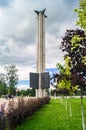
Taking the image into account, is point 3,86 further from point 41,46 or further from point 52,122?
point 52,122

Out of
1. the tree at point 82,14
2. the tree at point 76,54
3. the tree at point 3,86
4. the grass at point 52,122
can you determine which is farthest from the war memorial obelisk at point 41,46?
the tree at point 82,14

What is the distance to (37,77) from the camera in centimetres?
7506

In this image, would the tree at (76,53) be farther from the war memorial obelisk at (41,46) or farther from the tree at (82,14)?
the war memorial obelisk at (41,46)

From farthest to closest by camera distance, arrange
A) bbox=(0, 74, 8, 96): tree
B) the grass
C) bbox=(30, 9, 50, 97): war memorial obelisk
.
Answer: bbox=(0, 74, 8, 96): tree < bbox=(30, 9, 50, 97): war memorial obelisk < the grass

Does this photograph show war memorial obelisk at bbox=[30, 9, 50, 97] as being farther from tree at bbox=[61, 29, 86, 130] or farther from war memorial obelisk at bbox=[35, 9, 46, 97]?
tree at bbox=[61, 29, 86, 130]

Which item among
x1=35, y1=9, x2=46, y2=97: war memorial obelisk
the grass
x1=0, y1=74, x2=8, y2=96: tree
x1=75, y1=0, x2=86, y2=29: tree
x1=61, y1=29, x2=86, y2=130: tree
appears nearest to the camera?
x1=75, y1=0, x2=86, y2=29: tree

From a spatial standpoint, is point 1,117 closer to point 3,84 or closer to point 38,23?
point 38,23

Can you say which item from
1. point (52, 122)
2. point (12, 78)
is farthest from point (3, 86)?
point (52, 122)

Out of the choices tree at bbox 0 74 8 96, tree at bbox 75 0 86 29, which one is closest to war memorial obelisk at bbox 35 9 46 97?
tree at bbox 0 74 8 96

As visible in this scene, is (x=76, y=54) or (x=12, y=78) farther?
(x=12, y=78)

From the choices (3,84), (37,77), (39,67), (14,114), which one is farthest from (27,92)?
(14,114)

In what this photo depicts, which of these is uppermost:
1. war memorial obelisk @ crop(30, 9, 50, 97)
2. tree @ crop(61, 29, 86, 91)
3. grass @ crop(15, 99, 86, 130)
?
war memorial obelisk @ crop(30, 9, 50, 97)

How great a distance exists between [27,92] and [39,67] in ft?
107

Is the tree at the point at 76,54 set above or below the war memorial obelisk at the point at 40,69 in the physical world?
below
